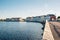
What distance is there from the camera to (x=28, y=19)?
193375 millimetres

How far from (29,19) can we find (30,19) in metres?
2.28

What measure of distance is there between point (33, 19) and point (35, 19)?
555 cm

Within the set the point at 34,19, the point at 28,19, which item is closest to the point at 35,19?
the point at 34,19

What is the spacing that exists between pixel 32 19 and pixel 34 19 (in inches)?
158

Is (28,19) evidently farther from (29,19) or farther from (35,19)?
(35,19)

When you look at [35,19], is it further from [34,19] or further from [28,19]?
[28,19]

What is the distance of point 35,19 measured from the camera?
17988 centimetres

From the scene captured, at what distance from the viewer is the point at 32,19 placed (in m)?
186

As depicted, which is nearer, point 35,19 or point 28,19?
point 35,19

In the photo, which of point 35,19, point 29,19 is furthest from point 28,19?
point 35,19

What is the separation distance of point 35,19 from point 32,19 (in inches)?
294

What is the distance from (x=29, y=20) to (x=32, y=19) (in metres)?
5.05

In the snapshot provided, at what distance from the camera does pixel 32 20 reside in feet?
606

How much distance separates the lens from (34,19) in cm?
18325
